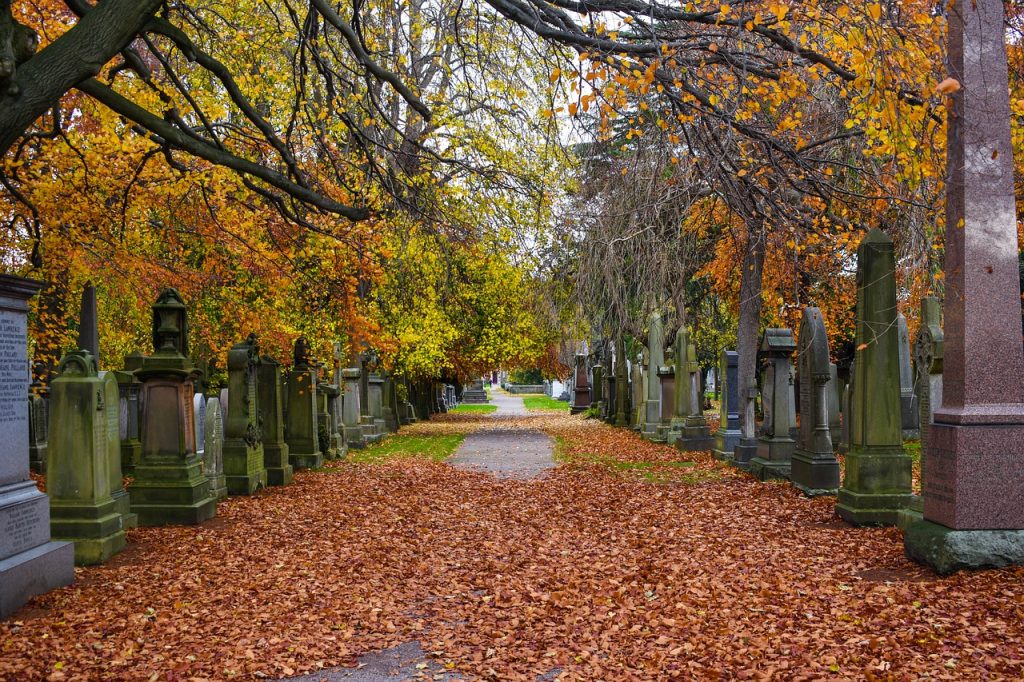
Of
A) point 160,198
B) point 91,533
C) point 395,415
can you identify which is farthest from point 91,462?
point 395,415

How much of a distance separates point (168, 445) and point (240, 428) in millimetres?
2113

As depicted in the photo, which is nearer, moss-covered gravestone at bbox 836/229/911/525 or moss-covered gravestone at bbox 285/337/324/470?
moss-covered gravestone at bbox 836/229/911/525

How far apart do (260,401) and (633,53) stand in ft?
28.9

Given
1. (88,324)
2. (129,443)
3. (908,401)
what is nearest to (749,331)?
(908,401)

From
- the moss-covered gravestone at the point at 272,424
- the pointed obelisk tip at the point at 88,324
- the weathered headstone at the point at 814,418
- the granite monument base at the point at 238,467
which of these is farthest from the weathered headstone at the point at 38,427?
the weathered headstone at the point at 814,418

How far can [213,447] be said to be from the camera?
10367 mm

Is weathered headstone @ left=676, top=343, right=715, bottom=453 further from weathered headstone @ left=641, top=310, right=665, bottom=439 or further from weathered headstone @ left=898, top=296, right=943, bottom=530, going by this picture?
weathered headstone @ left=898, top=296, right=943, bottom=530

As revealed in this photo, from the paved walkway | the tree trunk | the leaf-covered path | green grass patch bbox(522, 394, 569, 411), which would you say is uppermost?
the tree trunk

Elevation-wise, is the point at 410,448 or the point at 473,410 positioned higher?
the point at 410,448

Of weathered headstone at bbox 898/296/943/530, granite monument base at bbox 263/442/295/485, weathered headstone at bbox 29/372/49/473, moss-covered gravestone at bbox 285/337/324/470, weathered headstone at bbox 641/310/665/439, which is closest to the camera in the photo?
weathered headstone at bbox 898/296/943/530

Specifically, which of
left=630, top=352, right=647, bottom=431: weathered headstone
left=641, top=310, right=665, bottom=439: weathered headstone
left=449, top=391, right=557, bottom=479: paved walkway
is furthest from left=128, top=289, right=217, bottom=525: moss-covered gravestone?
left=630, top=352, right=647, bottom=431: weathered headstone

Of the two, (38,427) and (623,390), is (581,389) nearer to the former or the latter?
(623,390)

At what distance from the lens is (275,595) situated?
20.2 feet

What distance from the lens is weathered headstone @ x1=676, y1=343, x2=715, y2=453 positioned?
667 inches
